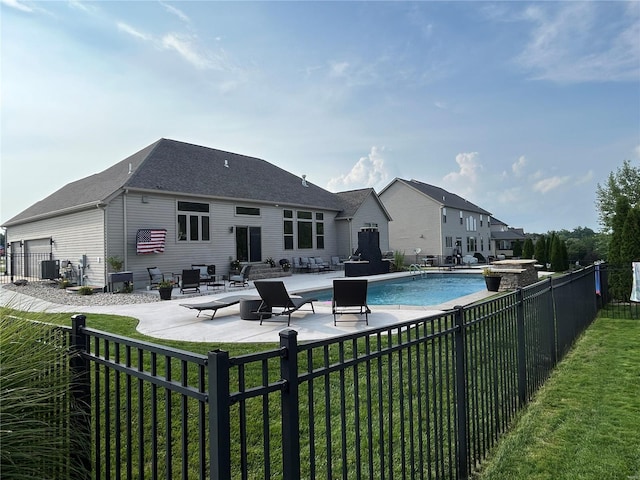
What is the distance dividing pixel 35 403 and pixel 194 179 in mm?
18488

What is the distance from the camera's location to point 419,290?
17.1 metres

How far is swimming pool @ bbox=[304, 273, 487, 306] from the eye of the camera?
14.0 m

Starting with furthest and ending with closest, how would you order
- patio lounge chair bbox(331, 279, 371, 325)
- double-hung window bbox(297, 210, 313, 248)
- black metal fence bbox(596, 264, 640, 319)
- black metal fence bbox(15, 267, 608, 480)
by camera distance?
1. double-hung window bbox(297, 210, 313, 248)
2. black metal fence bbox(596, 264, 640, 319)
3. patio lounge chair bbox(331, 279, 371, 325)
4. black metal fence bbox(15, 267, 608, 480)

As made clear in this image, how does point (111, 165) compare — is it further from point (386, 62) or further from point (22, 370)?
point (22, 370)


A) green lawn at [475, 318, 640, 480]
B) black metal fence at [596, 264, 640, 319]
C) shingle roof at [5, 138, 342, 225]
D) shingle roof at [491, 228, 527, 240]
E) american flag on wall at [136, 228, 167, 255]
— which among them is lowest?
green lawn at [475, 318, 640, 480]

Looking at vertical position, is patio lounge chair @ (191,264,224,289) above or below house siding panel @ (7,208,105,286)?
below

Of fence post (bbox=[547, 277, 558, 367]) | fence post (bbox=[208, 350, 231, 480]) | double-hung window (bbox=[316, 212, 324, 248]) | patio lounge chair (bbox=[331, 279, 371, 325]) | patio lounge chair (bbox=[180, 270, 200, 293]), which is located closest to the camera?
fence post (bbox=[208, 350, 231, 480])

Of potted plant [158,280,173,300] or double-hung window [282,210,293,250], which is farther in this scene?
double-hung window [282,210,293,250]

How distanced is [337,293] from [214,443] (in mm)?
6838

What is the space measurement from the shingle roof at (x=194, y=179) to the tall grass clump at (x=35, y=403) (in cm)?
1465

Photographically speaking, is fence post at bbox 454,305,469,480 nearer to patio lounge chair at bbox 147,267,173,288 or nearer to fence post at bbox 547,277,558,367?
fence post at bbox 547,277,558,367

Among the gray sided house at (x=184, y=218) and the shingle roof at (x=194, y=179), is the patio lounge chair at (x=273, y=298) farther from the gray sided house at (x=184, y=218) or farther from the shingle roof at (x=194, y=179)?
the shingle roof at (x=194, y=179)

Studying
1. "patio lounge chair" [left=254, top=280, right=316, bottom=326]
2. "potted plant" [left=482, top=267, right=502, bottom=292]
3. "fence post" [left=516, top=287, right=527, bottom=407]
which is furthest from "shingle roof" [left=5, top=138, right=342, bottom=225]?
"fence post" [left=516, top=287, right=527, bottom=407]

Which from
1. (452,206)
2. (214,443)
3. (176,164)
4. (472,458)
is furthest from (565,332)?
(452,206)
